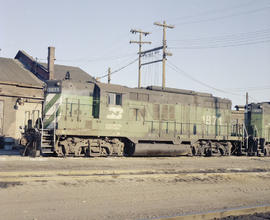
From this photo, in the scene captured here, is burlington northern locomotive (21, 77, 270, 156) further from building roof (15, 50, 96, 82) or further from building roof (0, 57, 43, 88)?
building roof (15, 50, 96, 82)

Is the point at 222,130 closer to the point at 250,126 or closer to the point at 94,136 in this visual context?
the point at 250,126

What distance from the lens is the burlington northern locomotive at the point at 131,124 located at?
1435 centimetres

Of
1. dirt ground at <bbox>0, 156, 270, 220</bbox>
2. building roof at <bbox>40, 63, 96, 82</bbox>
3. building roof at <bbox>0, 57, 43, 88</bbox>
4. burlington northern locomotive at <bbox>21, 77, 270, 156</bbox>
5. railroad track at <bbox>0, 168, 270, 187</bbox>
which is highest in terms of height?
building roof at <bbox>40, 63, 96, 82</bbox>

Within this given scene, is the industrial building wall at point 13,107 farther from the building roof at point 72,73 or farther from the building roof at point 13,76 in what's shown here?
the building roof at point 72,73

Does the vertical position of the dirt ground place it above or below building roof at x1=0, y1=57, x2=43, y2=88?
below

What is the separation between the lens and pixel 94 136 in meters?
14.9

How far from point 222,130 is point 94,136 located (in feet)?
26.9

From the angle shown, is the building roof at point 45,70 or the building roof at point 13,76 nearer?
the building roof at point 13,76

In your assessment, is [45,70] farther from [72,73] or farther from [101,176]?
[101,176]

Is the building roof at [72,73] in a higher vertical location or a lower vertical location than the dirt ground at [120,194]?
higher

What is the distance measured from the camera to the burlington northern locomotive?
1435 cm

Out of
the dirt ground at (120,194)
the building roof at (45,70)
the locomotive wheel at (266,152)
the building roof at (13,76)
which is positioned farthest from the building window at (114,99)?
the building roof at (45,70)

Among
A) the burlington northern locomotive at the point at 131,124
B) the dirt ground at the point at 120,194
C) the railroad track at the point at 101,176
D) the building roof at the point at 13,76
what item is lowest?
the dirt ground at the point at 120,194

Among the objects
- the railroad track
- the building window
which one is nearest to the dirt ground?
the railroad track
